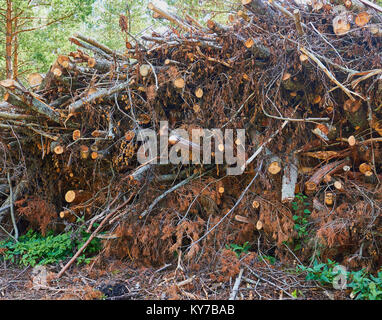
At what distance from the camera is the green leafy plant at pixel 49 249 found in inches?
160

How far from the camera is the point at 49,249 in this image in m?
4.20

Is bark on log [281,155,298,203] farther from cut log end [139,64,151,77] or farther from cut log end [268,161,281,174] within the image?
cut log end [139,64,151,77]

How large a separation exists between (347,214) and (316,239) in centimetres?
44

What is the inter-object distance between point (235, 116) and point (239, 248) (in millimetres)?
1664

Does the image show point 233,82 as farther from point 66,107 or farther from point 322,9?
point 66,107

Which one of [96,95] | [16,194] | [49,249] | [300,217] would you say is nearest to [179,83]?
[96,95]

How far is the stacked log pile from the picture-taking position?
3.70m

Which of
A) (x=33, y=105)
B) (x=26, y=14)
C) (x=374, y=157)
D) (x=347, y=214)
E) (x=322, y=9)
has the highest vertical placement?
(x=26, y=14)

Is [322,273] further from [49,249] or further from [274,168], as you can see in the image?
[49,249]

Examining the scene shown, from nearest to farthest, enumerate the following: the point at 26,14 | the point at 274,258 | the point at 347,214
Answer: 1. the point at 347,214
2. the point at 274,258
3. the point at 26,14

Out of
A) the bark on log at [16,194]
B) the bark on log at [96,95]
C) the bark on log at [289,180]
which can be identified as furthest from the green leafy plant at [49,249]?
the bark on log at [289,180]

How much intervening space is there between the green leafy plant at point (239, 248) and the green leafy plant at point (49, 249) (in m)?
1.77

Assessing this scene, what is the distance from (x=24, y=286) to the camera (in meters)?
3.54
